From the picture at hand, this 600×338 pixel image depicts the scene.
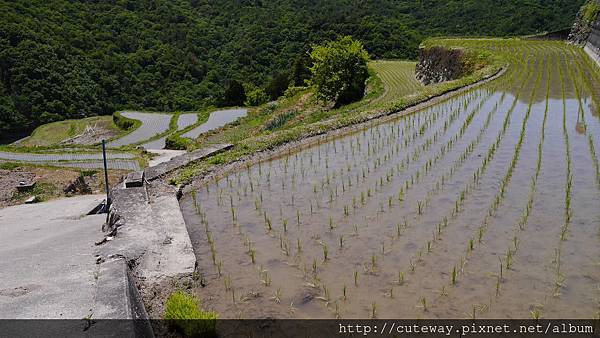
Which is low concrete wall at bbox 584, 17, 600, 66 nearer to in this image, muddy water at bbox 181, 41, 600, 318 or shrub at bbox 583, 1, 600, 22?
shrub at bbox 583, 1, 600, 22

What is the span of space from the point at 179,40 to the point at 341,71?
6458 cm

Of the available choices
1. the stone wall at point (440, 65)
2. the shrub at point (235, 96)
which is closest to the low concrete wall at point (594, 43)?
the stone wall at point (440, 65)

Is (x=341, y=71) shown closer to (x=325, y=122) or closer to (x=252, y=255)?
(x=325, y=122)

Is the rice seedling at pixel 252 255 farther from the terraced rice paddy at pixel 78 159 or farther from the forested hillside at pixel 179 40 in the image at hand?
the forested hillside at pixel 179 40


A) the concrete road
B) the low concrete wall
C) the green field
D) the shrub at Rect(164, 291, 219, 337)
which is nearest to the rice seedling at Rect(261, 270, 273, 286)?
the shrub at Rect(164, 291, 219, 337)

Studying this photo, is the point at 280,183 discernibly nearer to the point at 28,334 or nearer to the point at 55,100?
the point at 28,334

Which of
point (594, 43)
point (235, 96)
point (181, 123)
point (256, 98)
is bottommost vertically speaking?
point (181, 123)

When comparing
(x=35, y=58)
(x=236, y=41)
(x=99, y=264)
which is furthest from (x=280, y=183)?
(x=236, y=41)

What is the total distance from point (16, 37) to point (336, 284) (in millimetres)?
71393

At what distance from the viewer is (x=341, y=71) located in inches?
1125

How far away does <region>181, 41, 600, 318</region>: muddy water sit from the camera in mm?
4855

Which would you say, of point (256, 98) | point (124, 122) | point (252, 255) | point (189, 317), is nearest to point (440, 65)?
point (256, 98)

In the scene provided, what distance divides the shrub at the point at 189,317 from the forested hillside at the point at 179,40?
4499 cm

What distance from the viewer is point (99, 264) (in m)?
5.24
